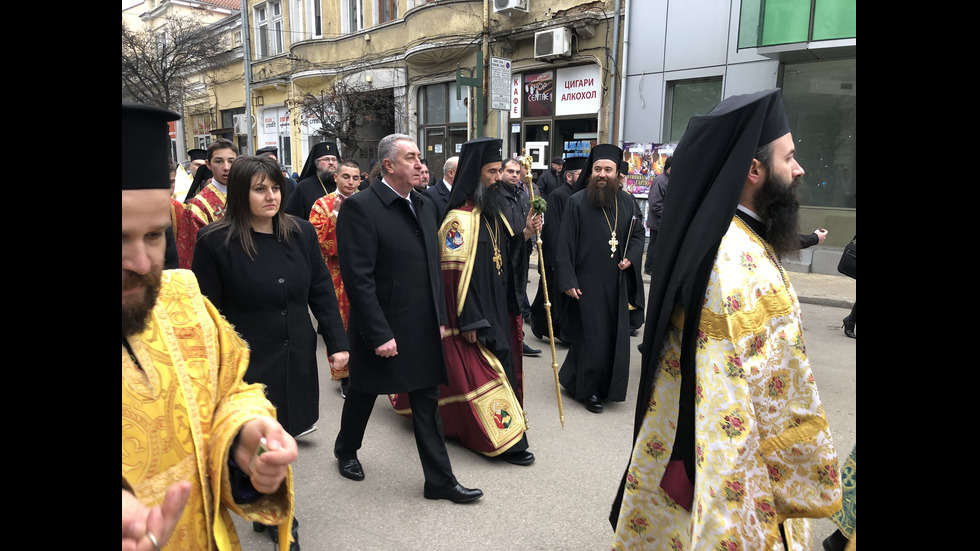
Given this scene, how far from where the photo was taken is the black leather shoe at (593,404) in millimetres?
4914

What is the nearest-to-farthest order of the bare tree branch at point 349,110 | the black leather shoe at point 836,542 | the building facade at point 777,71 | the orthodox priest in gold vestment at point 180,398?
1. the orthodox priest in gold vestment at point 180,398
2. the black leather shoe at point 836,542
3. the building facade at point 777,71
4. the bare tree branch at point 349,110

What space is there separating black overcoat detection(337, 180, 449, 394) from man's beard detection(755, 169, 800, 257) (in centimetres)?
191

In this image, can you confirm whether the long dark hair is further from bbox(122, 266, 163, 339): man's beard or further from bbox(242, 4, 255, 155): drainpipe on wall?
bbox(242, 4, 255, 155): drainpipe on wall

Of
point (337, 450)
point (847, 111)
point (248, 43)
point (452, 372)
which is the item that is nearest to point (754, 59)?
point (847, 111)

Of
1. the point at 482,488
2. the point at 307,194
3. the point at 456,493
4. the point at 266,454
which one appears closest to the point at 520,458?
the point at 482,488

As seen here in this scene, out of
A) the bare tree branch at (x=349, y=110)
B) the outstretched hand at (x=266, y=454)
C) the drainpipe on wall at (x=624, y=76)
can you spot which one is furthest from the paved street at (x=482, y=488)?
the bare tree branch at (x=349, y=110)

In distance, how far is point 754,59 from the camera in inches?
452

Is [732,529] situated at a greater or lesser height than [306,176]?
lesser

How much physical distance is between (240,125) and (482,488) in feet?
86.4

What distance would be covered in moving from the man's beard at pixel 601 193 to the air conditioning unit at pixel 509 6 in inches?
425

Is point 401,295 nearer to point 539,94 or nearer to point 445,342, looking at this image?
point 445,342

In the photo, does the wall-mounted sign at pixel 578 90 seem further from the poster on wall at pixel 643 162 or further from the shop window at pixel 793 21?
the shop window at pixel 793 21

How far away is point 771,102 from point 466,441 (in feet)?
9.64

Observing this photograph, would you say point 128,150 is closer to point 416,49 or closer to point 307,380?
point 307,380
